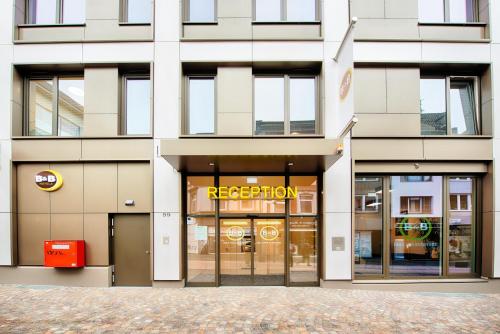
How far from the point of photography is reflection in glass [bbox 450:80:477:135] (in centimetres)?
1013

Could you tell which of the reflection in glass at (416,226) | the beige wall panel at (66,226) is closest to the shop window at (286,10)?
the reflection in glass at (416,226)

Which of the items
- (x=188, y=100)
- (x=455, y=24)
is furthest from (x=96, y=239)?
(x=455, y=24)

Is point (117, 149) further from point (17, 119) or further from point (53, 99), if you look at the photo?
point (17, 119)

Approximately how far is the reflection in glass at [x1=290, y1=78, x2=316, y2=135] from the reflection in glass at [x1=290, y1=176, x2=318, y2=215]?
1516 millimetres

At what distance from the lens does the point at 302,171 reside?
10016mm

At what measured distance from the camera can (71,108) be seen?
1027 centimetres

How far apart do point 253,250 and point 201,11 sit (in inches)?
312

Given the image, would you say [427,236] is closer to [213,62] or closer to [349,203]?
[349,203]

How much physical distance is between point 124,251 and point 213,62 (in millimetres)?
6500

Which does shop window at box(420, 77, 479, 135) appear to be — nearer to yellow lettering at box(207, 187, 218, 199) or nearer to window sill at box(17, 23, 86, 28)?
yellow lettering at box(207, 187, 218, 199)

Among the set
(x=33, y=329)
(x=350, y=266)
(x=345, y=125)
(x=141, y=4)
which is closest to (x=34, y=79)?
(x=141, y=4)

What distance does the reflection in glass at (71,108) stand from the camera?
10.2 meters

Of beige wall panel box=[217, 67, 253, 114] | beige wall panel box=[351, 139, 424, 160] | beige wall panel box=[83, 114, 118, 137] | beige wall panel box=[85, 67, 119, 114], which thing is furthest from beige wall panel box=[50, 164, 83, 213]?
beige wall panel box=[351, 139, 424, 160]

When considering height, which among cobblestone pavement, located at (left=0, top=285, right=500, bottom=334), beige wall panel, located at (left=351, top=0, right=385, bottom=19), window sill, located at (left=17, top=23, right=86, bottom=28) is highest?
beige wall panel, located at (left=351, top=0, right=385, bottom=19)
